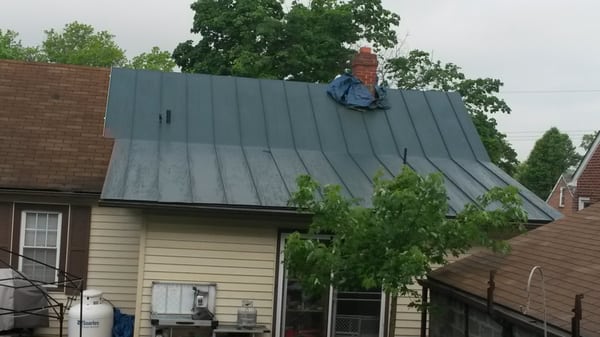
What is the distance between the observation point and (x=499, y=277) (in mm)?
7223

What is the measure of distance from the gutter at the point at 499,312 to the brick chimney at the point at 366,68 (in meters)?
6.26

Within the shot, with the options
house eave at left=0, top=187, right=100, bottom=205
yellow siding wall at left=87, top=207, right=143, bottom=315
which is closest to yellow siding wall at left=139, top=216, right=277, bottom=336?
yellow siding wall at left=87, top=207, right=143, bottom=315

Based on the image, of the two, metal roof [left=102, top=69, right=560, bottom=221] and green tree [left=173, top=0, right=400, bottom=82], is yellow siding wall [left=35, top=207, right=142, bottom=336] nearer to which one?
metal roof [left=102, top=69, right=560, bottom=221]

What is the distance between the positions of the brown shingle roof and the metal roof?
60 centimetres

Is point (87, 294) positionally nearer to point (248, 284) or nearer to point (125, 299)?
point (125, 299)

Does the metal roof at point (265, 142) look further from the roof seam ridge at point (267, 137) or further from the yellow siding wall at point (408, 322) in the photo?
the yellow siding wall at point (408, 322)

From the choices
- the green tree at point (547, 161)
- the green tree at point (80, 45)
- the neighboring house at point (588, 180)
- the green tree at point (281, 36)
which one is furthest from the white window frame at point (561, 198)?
the green tree at point (80, 45)

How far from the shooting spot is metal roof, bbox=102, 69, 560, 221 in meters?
10.3

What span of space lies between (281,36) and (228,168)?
1180 cm

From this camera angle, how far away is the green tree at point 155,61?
140 ft

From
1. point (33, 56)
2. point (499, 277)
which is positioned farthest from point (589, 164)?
point (33, 56)

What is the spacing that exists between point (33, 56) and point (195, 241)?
4079cm

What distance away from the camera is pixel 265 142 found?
39.6ft

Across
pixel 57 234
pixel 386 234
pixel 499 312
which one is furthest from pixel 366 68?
pixel 499 312
